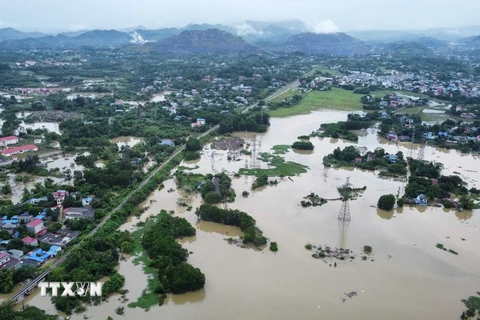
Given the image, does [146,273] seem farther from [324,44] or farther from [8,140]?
[324,44]

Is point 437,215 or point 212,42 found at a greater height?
point 212,42

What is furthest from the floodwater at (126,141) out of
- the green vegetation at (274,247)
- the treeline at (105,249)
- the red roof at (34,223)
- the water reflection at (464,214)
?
the water reflection at (464,214)

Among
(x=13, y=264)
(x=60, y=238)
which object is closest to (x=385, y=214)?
(x=60, y=238)

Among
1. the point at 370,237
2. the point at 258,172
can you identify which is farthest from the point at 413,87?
the point at 370,237

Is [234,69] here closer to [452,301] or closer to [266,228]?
[266,228]

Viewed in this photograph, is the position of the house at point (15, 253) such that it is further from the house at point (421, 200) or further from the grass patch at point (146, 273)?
the house at point (421, 200)

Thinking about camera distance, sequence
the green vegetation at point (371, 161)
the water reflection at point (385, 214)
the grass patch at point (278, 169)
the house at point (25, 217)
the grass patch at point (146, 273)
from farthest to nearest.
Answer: the green vegetation at point (371, 161), the grass patch at point (278, 169), the water reflection at point (385, 214), the house at point (25, 217), the grass patch at point (146, 273)

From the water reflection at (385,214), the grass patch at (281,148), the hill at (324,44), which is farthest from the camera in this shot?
the hill at (324,44)
